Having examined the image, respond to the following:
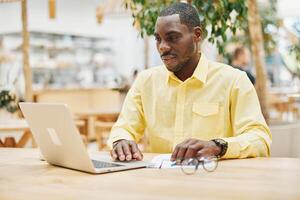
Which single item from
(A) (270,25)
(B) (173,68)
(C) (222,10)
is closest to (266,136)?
(B) (173,68)

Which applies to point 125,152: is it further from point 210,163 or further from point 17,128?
point 17,128

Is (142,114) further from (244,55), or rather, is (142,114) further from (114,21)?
(114,21)

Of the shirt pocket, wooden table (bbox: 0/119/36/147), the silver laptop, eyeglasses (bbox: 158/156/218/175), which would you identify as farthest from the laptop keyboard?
wooden table (bbox: 0/119/36/147)

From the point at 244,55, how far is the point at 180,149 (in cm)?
518

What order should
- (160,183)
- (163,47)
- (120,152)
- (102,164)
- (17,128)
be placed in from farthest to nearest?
(17,128), (163,47), (120,152), (102,164), (160,183)

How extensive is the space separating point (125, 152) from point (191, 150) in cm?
36

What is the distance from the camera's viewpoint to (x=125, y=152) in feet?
7.13

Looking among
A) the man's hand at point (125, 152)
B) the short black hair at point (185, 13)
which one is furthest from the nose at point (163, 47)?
the man's hand at point (125, 152)

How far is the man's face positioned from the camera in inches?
94.2

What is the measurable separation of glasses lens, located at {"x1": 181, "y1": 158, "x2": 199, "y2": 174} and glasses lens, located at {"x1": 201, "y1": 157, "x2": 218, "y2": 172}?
0.03 metres

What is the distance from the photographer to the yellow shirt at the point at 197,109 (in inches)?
94.6

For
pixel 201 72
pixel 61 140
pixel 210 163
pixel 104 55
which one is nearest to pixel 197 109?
pixel 201 72

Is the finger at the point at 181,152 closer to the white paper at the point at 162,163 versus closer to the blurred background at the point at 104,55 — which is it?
the white paper at the point at 162,163

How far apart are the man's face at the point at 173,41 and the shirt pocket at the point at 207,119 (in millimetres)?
223
